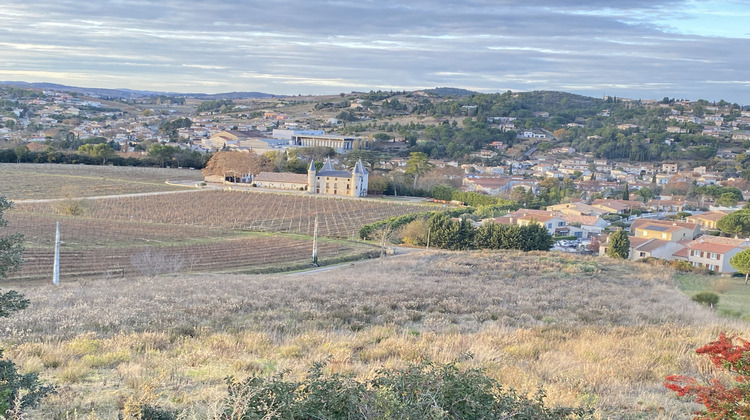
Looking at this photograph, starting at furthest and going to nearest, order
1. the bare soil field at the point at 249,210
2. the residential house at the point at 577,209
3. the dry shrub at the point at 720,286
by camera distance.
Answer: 1. the residential house at the point at 577,209
2. the bare soil field at the point at 249,210
3. the dry shrub at the point at 720,286

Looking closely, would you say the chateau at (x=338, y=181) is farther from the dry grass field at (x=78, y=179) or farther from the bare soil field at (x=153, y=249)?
the bare soil field at (x=153, y=249)

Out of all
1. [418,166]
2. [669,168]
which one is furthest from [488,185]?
[669,168]

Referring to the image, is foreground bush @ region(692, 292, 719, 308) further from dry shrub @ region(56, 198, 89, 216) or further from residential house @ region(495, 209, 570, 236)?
dry shrub @ region(56, 198, 89, 216)

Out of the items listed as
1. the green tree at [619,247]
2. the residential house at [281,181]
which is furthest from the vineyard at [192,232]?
the green tree at [619,247]

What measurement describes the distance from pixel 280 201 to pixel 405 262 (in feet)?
95.1

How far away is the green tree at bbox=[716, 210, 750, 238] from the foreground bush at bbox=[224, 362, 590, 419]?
50.0 meters

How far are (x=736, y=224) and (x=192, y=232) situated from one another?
132ft

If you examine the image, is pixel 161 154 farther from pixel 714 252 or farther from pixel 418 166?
pixel 714 252

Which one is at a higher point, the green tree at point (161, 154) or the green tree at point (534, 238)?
the green tree at point (161, 154)

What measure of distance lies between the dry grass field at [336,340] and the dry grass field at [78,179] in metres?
36.8

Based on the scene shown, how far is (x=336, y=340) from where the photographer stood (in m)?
8.00

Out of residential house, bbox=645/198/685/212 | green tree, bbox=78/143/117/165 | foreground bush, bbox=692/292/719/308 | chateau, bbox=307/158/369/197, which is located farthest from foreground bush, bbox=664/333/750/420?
green tree, bbox=78/143/117/165

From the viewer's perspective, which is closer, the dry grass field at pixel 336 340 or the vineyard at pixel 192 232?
the dry grass field at pixel 336 340

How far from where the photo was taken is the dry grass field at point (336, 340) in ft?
18.9
